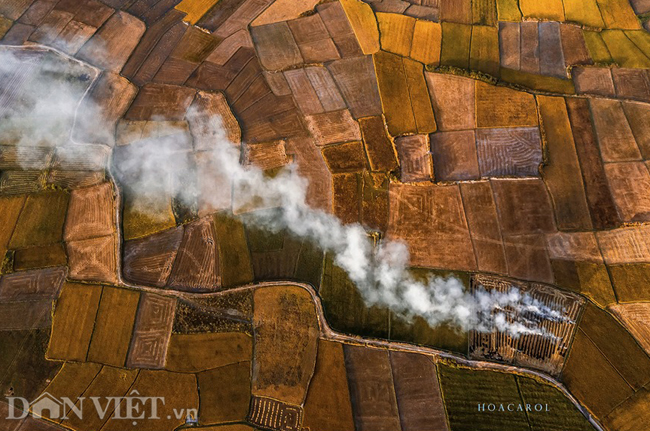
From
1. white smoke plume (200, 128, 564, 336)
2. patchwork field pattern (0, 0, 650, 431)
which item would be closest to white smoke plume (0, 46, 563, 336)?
white smoke plume (200, 128, 564, 336)

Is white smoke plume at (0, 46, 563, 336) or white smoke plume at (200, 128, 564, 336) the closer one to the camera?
white smoke plume at (200, 128, 564, 336)

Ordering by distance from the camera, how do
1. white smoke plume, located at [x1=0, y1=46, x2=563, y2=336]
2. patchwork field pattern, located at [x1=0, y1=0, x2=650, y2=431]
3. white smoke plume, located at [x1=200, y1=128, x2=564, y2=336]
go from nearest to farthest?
patchwork field pattern, located at [x1=0, y1=0, x2=650, y2=431] → white smoke plume, located at [x1=200, y1=128, x2=564, y2=336] → white smoke plume, located at [x1=0, y1=46, x2=563, y2=336]

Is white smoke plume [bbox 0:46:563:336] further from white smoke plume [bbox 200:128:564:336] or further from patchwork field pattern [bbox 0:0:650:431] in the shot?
patchwork field pattern [bbox 0:0:650:431]

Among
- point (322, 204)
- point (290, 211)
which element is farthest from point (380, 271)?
point (290, 211)

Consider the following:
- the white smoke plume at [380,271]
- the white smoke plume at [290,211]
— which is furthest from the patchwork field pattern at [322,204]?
the white smoke plume at [380,271]

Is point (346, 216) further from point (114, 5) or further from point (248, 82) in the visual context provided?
point (114, 5)

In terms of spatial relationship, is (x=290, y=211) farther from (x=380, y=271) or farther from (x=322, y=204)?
(x=380, y=271)

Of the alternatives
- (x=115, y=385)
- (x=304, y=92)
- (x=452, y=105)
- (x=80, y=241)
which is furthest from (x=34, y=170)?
(x=452, y=105)

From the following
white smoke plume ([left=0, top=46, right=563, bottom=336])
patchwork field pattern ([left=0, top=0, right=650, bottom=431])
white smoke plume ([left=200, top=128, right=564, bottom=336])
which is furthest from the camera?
white smoke plume ([left=0, top=46, right=563, bottom=336])

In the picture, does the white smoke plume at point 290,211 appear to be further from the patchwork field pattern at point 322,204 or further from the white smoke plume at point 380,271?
the patchwork field pattern at point 322,204
